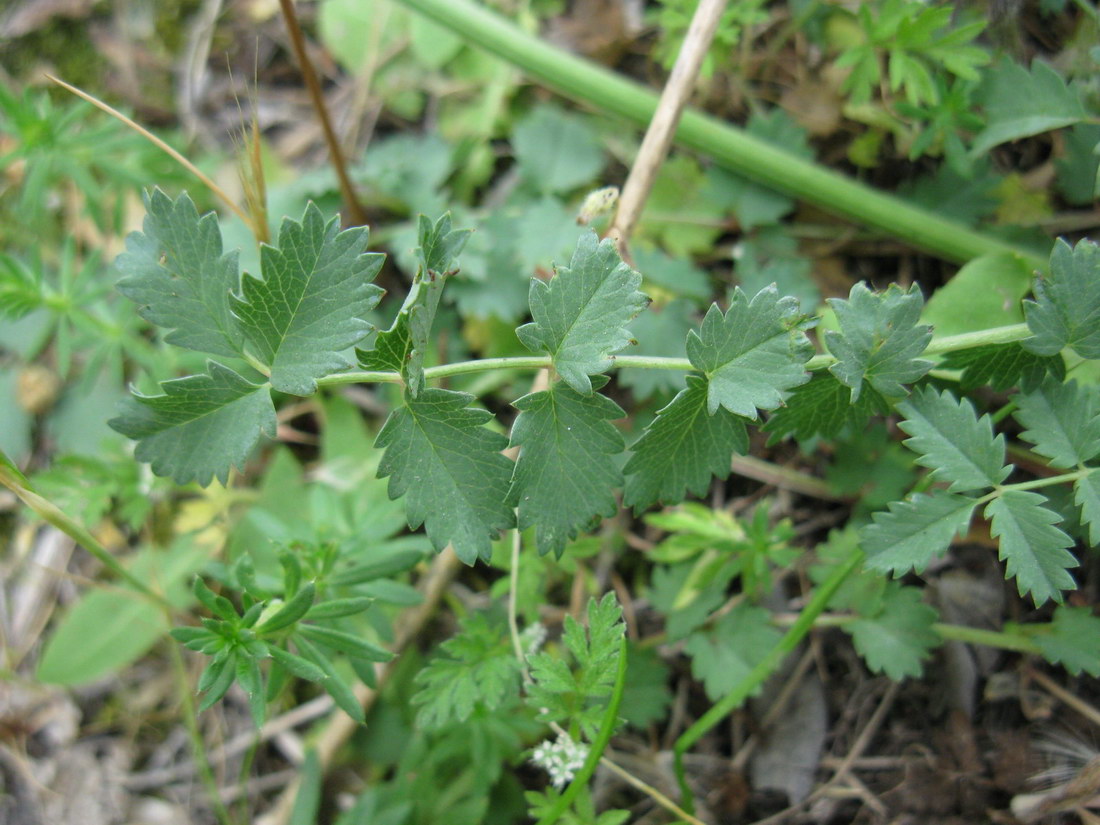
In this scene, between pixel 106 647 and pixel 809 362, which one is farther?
pixel 106 647

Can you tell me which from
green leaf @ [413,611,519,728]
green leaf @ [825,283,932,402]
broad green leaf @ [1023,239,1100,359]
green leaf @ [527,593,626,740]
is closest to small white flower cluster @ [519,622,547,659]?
green leaf @ [413,611,519,728]

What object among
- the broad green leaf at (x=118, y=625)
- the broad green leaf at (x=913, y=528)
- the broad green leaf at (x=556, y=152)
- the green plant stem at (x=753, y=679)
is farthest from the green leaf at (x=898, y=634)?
the broad green leaf at (x=118, y=625)

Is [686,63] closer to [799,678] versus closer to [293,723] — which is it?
[799,678]

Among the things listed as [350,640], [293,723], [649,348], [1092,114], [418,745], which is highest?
[1092,114]

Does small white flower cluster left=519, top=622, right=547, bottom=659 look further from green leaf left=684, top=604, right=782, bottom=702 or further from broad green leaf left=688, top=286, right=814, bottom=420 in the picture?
broad green leaf left=688, top=286, right=814, bottom=420

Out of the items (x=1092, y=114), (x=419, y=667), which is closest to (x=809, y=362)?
(x=1092, y=114)

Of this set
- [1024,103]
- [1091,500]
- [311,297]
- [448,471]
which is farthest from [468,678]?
[1024,103]

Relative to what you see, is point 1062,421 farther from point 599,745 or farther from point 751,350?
point 599,745
